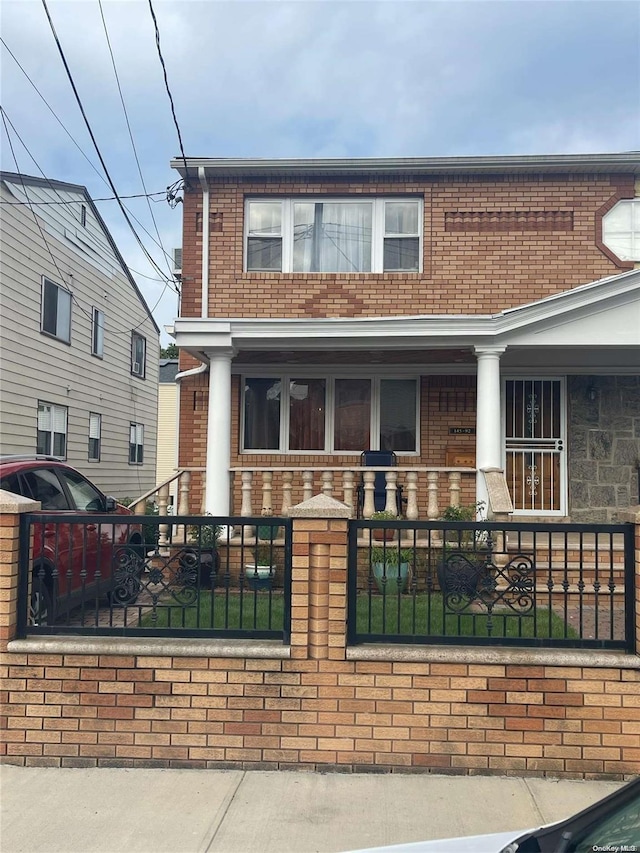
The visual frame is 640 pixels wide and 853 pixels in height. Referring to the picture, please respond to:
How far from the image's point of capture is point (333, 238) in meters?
9.21

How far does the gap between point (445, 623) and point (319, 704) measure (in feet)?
3.00

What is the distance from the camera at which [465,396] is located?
904 centimetres

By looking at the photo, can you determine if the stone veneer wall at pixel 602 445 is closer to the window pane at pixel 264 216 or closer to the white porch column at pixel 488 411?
the white porch column at pixel 488 411

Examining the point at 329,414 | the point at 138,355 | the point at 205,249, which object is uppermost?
the point at 138,355

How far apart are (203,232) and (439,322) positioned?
12.3 ft

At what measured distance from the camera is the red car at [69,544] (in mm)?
4113

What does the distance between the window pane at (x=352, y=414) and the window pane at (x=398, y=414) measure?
0.21 meters

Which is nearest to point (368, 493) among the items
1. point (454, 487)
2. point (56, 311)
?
point (454, 487)

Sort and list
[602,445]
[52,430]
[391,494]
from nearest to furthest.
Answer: [391,494]
[602,445]
[52,430]

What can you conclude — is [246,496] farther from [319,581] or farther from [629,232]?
[629,232]

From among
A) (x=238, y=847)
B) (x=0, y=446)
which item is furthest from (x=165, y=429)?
(x=238, y=847)

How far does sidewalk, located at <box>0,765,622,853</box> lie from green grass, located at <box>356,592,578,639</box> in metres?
0.83

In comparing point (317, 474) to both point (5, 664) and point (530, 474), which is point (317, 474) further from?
point (5, 664)

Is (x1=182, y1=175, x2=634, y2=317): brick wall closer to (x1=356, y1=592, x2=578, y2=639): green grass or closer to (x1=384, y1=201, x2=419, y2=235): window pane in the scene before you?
(x1=384, y1=201, x2=419, y2=235): window pane
